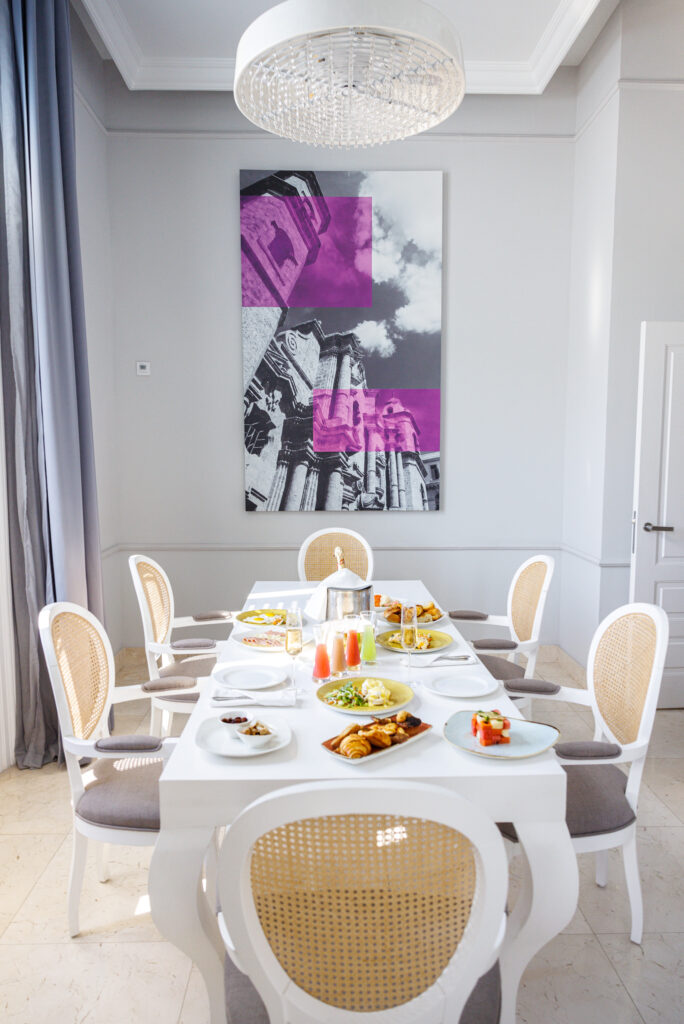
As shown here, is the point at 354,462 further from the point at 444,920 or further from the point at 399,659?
the point at 444,920

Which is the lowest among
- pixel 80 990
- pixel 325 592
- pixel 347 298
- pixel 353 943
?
pixel 80 990

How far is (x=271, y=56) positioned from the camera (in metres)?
1.89

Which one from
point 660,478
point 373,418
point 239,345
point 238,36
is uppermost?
point 238,36

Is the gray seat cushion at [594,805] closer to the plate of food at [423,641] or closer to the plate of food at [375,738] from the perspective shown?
the plate of food at [375,738]

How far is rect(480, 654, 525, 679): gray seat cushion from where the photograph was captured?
287 cm

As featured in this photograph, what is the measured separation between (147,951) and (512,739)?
47.3 inches

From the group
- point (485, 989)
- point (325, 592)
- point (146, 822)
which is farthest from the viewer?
point (325, 592)

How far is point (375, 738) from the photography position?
1544mm

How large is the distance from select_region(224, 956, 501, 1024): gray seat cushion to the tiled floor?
60 cm

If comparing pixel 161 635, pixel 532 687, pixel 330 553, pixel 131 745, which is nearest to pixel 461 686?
pixel 532 687

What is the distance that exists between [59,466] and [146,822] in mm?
1722

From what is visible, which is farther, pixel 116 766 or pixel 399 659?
pixel 399 659

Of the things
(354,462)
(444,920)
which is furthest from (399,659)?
(354,462)

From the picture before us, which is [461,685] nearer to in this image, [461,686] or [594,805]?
[461,686]
